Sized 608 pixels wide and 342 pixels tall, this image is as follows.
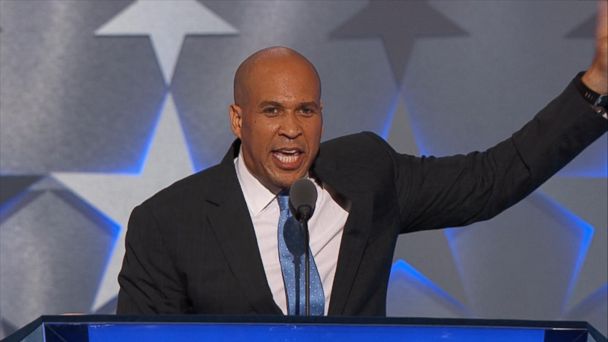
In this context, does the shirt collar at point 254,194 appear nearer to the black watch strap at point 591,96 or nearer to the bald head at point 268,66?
the bald head at point 268,66

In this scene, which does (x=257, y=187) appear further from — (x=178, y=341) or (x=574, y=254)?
(x=574, y=254)

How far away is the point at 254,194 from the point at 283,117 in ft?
0.65

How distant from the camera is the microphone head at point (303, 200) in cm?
176

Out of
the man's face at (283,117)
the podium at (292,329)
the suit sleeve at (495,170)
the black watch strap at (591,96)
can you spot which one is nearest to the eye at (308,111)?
the man's face at (283,117)

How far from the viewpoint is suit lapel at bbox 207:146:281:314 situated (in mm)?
2039

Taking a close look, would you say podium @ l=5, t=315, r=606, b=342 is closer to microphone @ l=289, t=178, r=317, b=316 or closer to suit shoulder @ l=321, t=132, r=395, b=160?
microphone @ l=289, t=178, r=317, b=316

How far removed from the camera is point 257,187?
2195 mm

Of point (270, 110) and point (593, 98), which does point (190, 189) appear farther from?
point (593, 98)

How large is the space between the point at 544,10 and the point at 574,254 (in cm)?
80

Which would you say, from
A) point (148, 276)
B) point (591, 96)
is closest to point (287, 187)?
point (148, 276)

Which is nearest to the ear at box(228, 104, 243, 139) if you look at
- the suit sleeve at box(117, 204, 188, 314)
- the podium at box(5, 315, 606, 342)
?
the suit sleeve at box(117, 204, 188, 314)

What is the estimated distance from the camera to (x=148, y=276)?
6.81ft

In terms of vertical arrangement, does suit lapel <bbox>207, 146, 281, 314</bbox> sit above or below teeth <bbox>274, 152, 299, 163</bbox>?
below

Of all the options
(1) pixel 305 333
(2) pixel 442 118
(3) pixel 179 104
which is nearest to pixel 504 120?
(2) pixel 442 118
